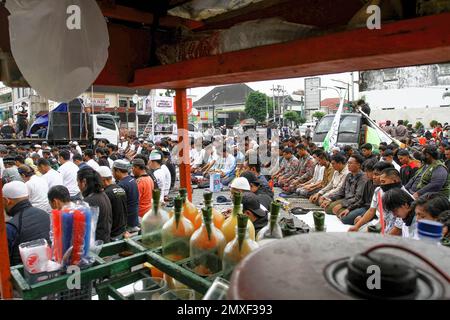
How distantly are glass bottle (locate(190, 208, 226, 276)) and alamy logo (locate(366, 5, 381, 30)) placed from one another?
1.10 meters

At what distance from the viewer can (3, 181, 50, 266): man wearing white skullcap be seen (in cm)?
330

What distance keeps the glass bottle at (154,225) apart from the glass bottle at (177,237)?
6.8 inches

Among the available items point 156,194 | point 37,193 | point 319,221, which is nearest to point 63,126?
point 37,193

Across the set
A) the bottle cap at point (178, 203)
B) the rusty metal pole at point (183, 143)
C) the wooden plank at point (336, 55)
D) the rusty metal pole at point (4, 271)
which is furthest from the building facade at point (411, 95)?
the rusty metal pole at point (4, 271)

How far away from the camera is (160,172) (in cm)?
739

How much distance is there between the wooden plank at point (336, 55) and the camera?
128 centimetres

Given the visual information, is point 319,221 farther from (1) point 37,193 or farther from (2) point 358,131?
(2) point 358,131

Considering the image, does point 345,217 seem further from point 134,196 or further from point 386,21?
point 386,21

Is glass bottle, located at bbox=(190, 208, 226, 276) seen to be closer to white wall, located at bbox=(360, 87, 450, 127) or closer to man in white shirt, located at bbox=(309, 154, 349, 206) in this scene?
man in white shirt, located at bbox=(309, 154, 349, 206)

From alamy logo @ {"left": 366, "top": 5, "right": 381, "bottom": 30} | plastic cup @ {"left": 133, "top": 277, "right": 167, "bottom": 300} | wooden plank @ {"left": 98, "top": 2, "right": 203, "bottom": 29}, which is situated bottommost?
plastic cup @ {"left": 133, "top": 277, "right": 167, "bottom": 300}

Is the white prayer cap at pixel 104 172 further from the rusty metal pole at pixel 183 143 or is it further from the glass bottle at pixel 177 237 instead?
the glass bottle at pixel 177 237

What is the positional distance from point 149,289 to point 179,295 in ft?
0.64

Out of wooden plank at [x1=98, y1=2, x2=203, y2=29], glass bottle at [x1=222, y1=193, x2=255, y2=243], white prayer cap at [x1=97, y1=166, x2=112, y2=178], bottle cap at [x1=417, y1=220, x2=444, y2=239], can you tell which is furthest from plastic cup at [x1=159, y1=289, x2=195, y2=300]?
white prayer cap at [x1=97, y1=166, x2=112, y2=178]

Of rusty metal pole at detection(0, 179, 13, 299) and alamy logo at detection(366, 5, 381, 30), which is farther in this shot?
rusty metal pole at detection(0, 179, 13, 299)
